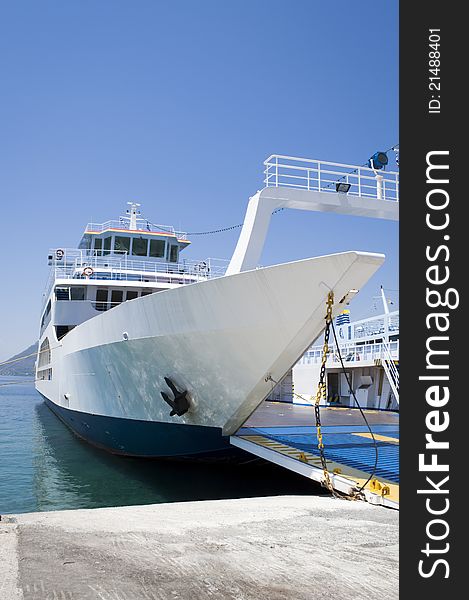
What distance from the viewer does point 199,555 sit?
171 inches

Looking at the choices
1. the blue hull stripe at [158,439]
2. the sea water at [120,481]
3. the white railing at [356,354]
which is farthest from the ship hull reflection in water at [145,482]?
the white railing at [356,354]

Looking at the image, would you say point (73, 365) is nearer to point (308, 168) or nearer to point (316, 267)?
point (308, 168)

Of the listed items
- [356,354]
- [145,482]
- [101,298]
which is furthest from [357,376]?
[145,482]

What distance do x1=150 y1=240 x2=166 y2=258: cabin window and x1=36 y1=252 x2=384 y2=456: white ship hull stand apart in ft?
22.2

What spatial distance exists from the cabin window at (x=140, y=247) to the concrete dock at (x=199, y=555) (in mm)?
14346

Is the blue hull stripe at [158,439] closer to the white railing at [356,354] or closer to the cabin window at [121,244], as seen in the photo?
the cabin window at [121,244]

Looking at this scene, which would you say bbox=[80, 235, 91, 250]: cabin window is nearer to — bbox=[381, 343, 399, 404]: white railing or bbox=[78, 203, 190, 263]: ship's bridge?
bbox=[78, 203, 190, 263]: ship's bridge

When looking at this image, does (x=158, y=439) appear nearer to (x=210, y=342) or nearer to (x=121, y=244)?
(x=210, y=342)

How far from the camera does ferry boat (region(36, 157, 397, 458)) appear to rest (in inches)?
325

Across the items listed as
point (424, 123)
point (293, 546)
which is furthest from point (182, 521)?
point (424, 123)

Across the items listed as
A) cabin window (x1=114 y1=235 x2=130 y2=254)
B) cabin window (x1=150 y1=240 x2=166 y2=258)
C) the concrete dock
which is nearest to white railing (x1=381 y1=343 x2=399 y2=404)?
cabin window (x1=150 y1=240 x2=166 y2=258)

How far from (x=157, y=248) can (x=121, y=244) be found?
128 centimetres

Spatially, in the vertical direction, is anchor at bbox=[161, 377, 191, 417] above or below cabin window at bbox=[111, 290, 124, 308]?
below

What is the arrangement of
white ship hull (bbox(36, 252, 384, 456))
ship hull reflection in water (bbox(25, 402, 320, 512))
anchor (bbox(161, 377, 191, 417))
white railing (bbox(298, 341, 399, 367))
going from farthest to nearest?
white railing (bbox(298, 341, 399, 367)), ship hull reflection in water (bbox(25, 402, 320, 512)), anchor (bbox(161, 377, 191, 417)), white ship hull (bbox(36, 252, 384, 456))
